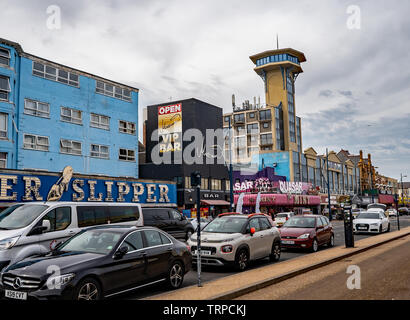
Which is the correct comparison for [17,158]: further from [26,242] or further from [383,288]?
[383,288]

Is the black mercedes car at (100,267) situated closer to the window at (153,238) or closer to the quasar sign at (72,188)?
the window at (153,238)

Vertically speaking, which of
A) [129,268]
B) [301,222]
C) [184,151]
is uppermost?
[184,151]

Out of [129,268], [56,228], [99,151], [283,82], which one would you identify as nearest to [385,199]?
[283,82]

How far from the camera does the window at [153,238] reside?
887 centimetres

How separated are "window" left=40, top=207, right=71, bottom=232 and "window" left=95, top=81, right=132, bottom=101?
83.3 ft

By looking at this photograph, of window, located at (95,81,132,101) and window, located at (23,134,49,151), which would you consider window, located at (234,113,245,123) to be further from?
window, located at (23,134,49,151)

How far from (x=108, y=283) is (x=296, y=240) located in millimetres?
10664

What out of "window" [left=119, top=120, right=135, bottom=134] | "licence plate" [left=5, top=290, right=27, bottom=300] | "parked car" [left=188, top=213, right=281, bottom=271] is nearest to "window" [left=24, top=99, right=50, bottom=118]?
"window" [left=119, top=120, right=135, bottom=134]

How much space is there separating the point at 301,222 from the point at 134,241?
11.1 m

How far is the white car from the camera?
85.0 feet

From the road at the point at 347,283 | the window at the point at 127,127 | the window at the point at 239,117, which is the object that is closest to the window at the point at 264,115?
the window at the point at 239,117

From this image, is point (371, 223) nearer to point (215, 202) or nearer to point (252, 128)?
point (215, 202)

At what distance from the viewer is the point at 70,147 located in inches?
1264
